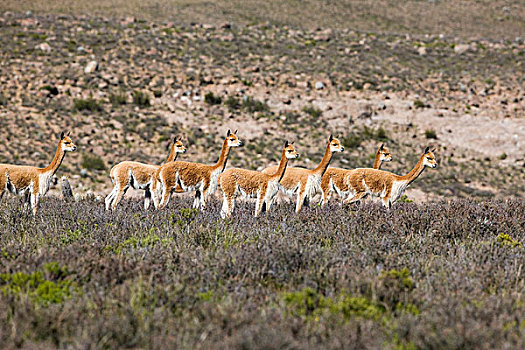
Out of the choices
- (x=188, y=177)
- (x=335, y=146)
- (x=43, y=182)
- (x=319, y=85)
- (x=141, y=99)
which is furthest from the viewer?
(x=319, y=85)

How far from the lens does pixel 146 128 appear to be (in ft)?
81.5

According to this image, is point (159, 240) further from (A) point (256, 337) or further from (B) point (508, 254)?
(B) point (508, 254)

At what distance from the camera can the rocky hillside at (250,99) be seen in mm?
22891

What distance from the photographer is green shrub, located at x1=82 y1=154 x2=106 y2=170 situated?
2033 centimetres

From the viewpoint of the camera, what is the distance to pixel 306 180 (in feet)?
33.4

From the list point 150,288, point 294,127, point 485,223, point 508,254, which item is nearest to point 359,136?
point 294,127

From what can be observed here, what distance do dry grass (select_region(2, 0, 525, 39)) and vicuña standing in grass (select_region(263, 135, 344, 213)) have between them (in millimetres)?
48749

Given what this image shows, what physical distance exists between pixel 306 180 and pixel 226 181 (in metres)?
1.79

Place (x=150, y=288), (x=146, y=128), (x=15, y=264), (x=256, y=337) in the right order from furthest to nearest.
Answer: (x=146, y=128) < (x=15, y=264) < (x=150, y=288) < (x=256, y=337)

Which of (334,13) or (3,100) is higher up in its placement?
(334,13)

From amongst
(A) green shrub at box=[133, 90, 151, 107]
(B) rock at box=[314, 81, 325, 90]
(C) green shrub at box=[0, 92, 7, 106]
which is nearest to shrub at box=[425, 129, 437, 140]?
(B) rock at box=[314, 81, 325, 90]

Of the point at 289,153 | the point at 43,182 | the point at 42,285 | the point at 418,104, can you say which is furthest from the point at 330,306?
the point at 418,104

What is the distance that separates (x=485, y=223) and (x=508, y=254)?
1.92m

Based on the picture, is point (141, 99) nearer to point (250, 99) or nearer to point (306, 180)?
point (250, 99)
